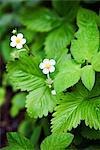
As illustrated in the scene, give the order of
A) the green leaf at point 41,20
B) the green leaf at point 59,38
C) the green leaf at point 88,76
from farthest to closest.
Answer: the green leaf at point 41,20 → the green leaf at point 59,38 → the green leaf at point 88,76

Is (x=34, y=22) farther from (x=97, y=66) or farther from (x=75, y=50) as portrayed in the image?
(x=97, y=66)

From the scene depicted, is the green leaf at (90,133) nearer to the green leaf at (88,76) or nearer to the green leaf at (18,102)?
the green leaf at (88,76)

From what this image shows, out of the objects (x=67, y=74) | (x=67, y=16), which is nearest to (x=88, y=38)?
(x=67, y=74)

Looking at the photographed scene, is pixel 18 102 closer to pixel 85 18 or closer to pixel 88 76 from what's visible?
pixel 85 18

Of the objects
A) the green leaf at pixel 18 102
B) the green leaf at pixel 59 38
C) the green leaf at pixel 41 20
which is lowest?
the green leaf at pixel 18 102

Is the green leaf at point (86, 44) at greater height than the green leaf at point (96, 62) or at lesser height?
greater

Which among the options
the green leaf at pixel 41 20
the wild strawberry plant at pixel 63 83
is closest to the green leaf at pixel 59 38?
the green leaf at pixel 41 20

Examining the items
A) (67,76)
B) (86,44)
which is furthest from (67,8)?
(67,76)
